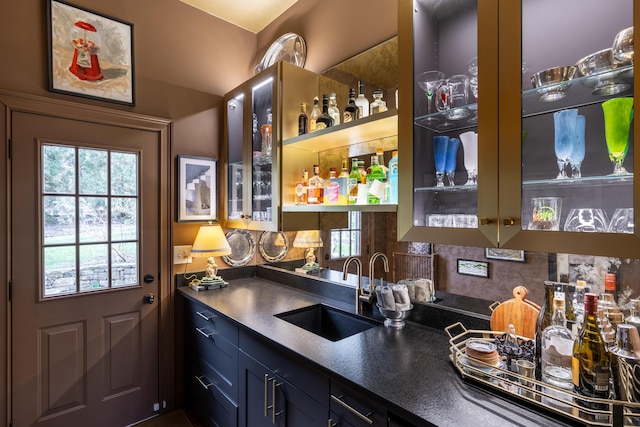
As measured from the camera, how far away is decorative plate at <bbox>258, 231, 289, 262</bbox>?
9.21 ft

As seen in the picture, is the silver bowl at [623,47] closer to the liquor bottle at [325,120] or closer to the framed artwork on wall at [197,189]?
the liquor bottle at [325,120]

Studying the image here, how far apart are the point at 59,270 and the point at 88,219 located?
0.35 m

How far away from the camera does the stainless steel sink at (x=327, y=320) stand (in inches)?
73.8

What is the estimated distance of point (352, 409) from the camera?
1.16 m

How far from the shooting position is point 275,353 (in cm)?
153

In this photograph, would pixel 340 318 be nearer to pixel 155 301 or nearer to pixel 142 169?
pixel 155 301

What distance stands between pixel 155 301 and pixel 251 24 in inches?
91.5

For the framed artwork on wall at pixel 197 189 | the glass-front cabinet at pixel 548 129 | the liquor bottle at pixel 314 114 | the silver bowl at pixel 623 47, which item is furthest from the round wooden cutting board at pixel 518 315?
the framed artwork on wall at pixel 197 189

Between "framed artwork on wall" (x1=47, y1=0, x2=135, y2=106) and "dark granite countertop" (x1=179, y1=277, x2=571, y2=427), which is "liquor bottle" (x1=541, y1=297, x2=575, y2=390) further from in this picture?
"framed artwork on wall" (x1=47, y1=0, x2=135, y2=106)

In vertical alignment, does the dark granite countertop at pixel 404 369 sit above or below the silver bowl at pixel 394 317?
below

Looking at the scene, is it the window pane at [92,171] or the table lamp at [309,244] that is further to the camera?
the table lamp at [309,244]

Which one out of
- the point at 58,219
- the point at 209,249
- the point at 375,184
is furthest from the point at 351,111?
the point at 58,219

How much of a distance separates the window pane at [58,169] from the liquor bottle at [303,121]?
1427mm

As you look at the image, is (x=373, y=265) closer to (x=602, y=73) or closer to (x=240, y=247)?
(x=602, y=73)
